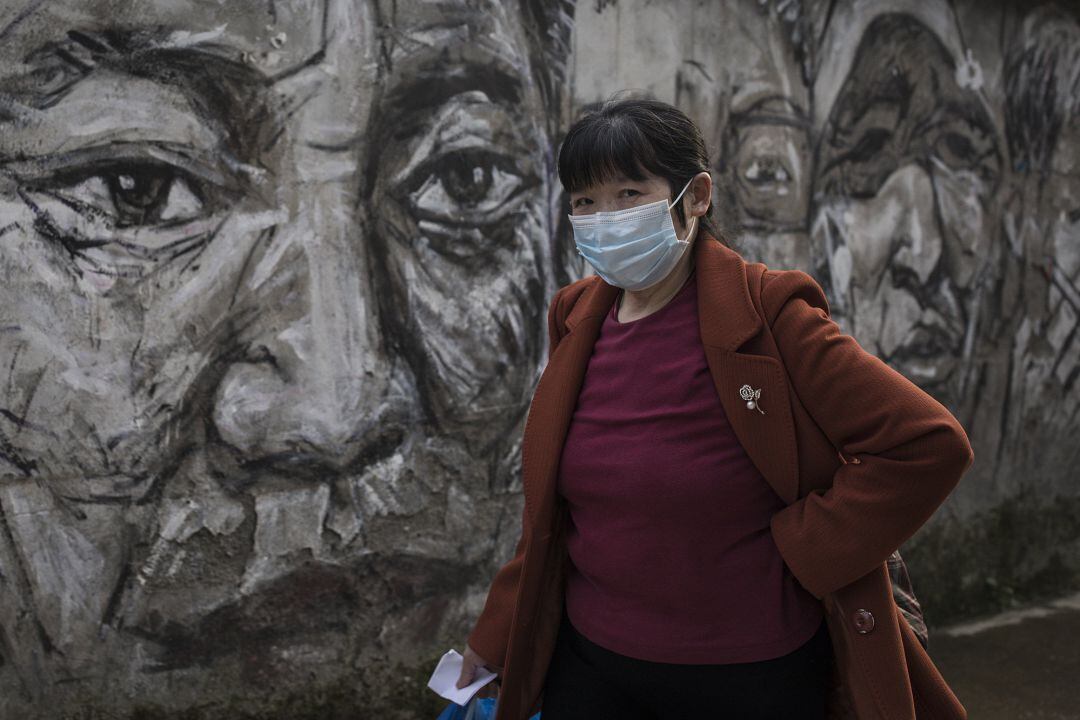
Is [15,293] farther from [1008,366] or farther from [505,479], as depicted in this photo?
[1008,366]

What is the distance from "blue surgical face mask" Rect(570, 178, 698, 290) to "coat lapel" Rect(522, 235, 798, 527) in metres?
0.08

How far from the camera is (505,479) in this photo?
374 centimetres

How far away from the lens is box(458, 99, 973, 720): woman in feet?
6.01

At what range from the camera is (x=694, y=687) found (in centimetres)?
187

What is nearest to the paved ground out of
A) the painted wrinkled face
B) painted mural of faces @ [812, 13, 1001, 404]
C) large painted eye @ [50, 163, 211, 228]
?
painted mural of faces @ [812, 13, 1001, 404]

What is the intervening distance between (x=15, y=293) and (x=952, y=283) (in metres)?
4.05

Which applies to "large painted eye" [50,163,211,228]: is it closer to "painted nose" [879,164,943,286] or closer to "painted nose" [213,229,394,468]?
"painted nose" [213,229,394,468]

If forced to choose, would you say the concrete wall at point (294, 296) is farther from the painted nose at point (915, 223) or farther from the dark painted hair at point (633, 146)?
the dark painted hair at point (633, 146)

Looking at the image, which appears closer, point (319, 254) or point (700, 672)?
point (700, 672)

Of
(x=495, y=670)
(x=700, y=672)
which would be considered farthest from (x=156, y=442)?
(x=700, y=672)

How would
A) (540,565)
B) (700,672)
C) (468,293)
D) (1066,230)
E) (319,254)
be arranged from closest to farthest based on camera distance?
(700,672) < (540,565) < (319,254) < (468,293) < (1066,230)

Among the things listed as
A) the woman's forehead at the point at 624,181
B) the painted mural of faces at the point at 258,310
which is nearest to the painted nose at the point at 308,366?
the painted mural of faces at the point at 258,310

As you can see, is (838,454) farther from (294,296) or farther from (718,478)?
(294,296)

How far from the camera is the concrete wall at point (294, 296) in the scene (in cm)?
290
